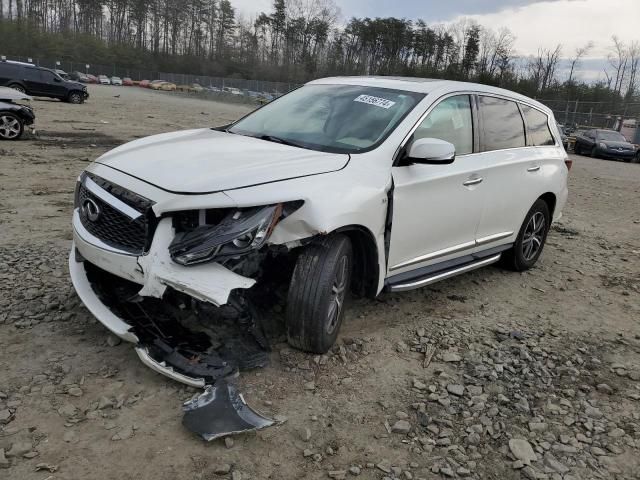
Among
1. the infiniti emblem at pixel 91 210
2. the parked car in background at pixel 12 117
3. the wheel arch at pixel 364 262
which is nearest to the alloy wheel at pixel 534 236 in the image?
the wheel arch at pixel 364 262

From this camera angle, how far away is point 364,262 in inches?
145

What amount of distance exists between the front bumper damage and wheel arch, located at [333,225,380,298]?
794 mm

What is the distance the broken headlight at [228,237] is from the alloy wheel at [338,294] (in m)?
0.61

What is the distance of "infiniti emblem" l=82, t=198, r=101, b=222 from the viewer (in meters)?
3.25

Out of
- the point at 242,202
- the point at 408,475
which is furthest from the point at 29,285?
the point at 408,475

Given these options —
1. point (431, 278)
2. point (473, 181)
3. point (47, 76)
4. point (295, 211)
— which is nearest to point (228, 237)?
point (295, 211)

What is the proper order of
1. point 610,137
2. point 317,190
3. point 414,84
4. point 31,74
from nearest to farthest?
point 317,190
point 414,84
point 610,137
point 31,74

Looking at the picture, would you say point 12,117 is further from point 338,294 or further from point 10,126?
point 338,294

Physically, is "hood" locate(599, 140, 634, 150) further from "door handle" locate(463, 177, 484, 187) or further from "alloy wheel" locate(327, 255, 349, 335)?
"alloy wheel" locate(327, 255, 349, 335)

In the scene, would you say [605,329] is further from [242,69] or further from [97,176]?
[242,69]

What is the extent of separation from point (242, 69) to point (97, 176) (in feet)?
300

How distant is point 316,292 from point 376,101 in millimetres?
1709

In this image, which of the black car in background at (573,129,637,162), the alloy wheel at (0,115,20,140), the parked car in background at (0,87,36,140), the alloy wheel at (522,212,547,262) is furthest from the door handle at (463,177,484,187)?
the black car in background at (573,129,637,162)

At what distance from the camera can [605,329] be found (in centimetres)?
450
